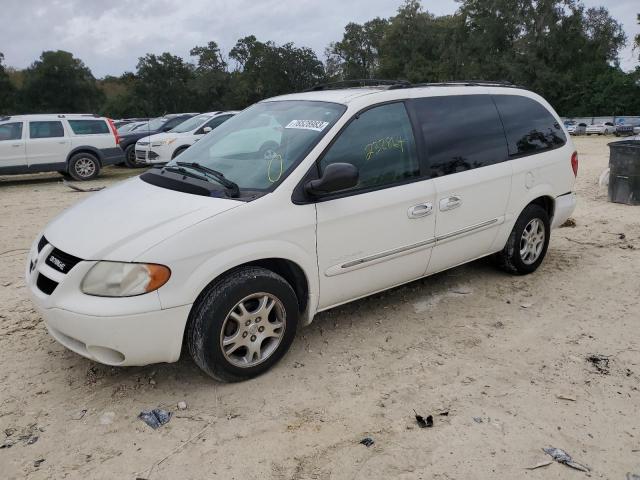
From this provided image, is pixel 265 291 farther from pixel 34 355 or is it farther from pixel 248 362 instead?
pixel 34 355

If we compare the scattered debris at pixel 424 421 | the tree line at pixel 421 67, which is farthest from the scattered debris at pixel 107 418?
the tree line at pixel 421 67

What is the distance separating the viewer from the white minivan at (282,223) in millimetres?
2961

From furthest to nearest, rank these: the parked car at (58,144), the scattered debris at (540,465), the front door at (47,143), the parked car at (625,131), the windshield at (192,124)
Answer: the parked car at (625,131) → the windshield at (192,124) → the front door at (47,143) → the parked car at (58,144) → the scattered debris at (540,465)

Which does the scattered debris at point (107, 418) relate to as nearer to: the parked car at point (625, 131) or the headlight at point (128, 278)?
the headlight at point (128, 278)

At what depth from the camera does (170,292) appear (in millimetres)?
2947

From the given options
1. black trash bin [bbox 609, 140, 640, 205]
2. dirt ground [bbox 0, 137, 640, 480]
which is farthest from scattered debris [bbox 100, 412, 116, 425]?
black trash bin [bbox 609, 140, 640, 205]

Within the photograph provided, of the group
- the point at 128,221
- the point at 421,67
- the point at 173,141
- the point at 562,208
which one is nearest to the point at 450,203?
the point at 562,208

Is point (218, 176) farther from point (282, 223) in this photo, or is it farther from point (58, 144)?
point (58, 144)

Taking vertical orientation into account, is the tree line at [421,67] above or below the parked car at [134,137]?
above

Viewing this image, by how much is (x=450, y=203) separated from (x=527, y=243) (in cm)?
135

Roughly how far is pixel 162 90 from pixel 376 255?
208ft

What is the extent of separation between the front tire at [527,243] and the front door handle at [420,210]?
129 cm

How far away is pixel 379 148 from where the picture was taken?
3.81 metres

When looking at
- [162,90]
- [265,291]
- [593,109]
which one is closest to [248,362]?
[265,291]
